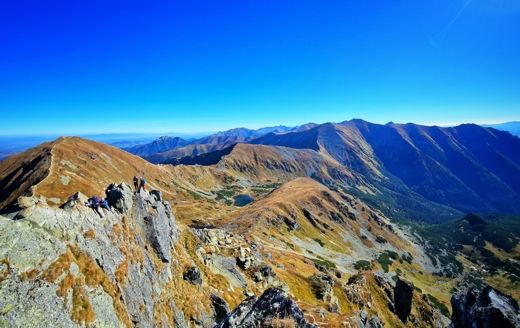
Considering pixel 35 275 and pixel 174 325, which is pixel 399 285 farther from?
pixel 35 275

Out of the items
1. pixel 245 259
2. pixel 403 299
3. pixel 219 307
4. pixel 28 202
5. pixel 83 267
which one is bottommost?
pixel 403 299

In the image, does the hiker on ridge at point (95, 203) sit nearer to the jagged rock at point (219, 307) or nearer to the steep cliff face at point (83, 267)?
the steep cliff face at point (83, 267)

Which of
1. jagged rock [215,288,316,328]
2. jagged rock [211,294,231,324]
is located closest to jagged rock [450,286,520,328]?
jagged rock [215,288,316,328]

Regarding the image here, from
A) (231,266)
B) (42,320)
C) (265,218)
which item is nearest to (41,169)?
(265,218)

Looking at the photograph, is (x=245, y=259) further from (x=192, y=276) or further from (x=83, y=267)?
(x=83, y=267)

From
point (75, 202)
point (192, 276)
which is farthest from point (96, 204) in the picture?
point (192, 276)

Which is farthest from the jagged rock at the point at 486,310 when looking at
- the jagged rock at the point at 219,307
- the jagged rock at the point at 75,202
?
the jagged rock at the point at 75,202
